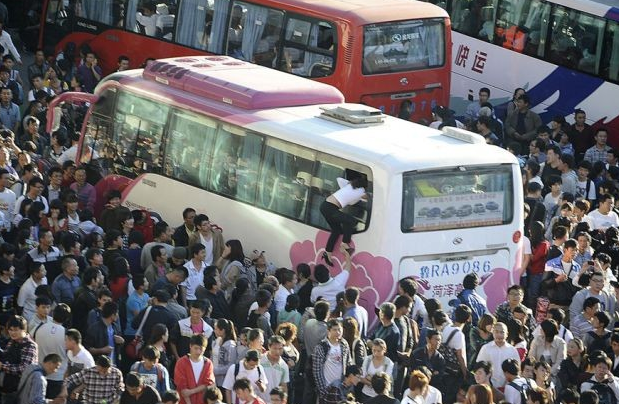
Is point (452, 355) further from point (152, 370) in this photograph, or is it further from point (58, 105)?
point (58, 105)

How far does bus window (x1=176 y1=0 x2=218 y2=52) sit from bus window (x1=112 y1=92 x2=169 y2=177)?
16.0 feet

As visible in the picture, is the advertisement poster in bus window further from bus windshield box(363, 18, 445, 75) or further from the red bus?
bus windshield box(363, 18, 445, 75)

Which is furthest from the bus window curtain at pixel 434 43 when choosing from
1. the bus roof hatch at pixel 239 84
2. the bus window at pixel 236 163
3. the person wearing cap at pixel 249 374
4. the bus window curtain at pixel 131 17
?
the person wearing cap at pixel 249 374

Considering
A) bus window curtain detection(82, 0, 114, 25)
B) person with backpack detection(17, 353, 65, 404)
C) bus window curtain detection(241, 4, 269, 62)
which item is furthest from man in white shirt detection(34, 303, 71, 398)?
bus window curtain detection(82, 0, 114, 25)

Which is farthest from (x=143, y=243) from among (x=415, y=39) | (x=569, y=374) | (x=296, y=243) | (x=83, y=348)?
(x=415, y=39)

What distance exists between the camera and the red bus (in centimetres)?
2292

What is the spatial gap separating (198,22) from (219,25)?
1.76 feet

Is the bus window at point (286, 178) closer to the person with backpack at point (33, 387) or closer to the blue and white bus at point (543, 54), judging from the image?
the person with backpack at point (33, 387)

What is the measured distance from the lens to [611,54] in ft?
80.4

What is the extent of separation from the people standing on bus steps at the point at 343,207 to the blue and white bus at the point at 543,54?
846 cm

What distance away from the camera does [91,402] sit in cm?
1338

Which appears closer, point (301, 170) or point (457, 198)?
point (457, 198)

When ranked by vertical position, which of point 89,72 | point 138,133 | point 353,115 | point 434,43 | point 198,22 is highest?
point 353,115

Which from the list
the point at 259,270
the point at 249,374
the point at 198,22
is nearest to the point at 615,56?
the point at 198,22
